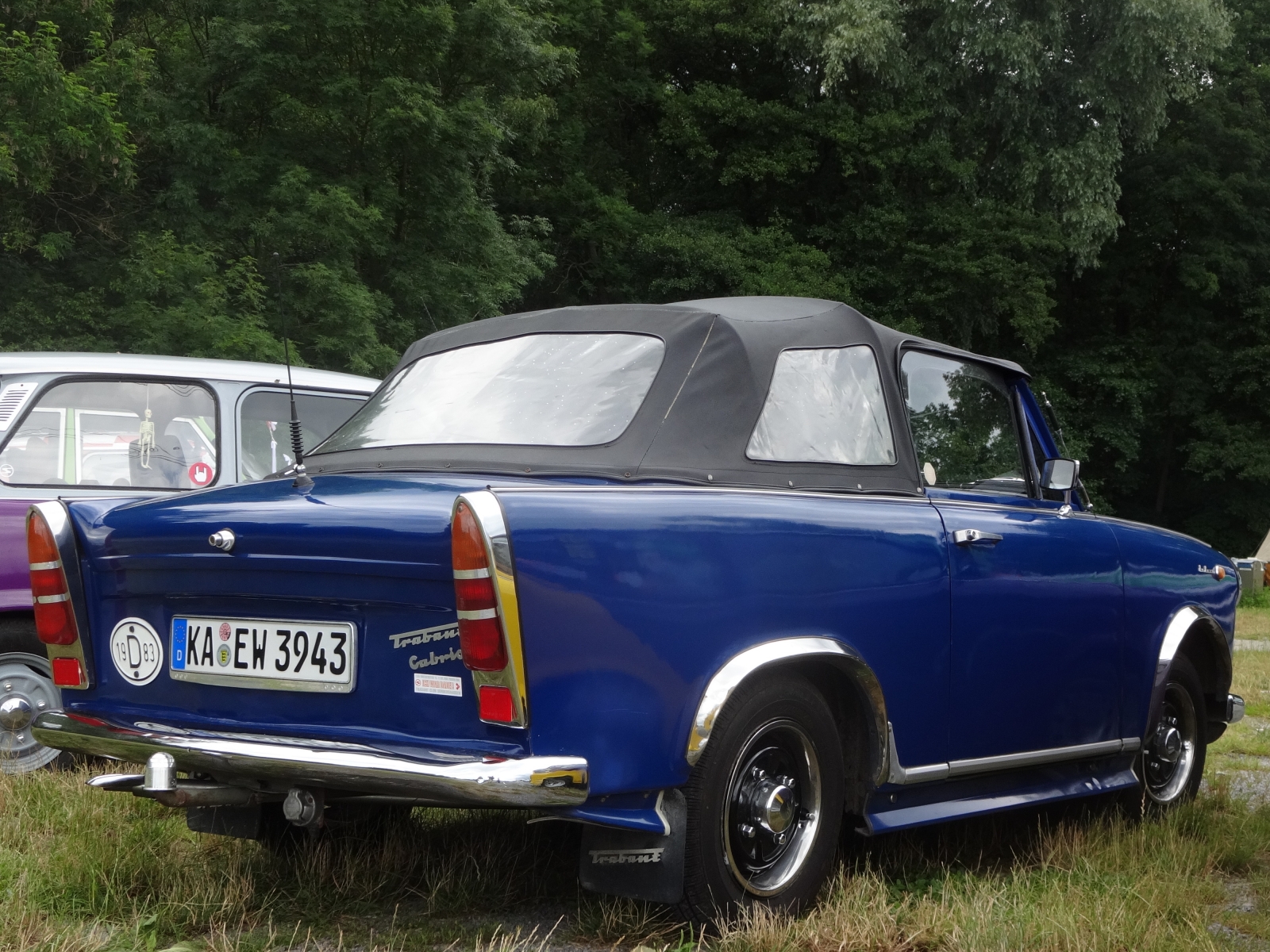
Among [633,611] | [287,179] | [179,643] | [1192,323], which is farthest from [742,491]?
[1192,323]

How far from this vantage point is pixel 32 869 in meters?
3.82

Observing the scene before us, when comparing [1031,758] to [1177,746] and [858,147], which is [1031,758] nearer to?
[1177,746]

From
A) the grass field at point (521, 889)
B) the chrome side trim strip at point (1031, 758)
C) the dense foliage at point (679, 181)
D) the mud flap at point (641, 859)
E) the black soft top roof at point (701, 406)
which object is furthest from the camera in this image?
the dense foliage at point (679, 181)

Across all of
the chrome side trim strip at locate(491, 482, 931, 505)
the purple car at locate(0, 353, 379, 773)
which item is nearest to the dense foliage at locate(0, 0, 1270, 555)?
the purple car at locate(0, 353, 379, 773)

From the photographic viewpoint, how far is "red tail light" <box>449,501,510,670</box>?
2934mm

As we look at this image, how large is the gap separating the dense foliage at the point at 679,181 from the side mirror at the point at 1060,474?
418cm

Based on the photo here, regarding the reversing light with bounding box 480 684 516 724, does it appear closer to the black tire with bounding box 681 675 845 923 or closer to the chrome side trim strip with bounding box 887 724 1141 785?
the black tire with bounding box 681 675 845 923

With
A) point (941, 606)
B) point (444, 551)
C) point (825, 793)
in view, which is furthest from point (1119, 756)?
point (444, 551)

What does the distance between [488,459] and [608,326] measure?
67 centimetres

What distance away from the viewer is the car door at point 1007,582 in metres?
4.21

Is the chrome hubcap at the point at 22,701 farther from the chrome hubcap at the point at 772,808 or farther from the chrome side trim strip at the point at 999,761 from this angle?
the chrome side trim strip at the point at 999,761

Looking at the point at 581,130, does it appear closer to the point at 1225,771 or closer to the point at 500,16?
the point at 500,16

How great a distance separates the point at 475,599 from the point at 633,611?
0.39 metres

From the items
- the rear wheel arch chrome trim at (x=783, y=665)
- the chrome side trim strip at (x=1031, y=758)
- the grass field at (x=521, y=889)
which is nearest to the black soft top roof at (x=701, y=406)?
the rear wheel arch chrome trim at (x=783, y=665)
